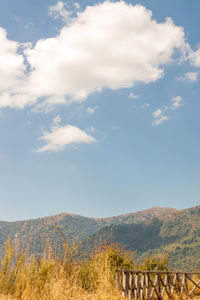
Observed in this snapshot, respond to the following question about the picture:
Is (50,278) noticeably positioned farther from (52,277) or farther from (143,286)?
(143,286)

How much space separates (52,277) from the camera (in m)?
8.38

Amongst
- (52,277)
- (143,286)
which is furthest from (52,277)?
(143,286)

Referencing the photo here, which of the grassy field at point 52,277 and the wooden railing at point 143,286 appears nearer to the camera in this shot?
the grassy field at point 52,277

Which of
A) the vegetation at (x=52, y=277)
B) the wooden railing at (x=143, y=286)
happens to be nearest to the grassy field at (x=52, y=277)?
the vegetation at (x=52, y=277)

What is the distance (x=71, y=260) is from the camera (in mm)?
9320

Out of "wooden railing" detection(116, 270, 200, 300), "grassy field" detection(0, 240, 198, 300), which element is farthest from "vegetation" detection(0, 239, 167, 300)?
"wooden railing" detection(116, 270, 200, 300)

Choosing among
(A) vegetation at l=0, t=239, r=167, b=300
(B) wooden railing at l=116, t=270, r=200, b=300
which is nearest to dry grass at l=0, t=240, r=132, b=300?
(A) vegetation at l=0, t=239, r=167, b=300

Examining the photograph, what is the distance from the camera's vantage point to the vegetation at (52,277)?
7.79 meters

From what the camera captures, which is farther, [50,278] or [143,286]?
[143,286]

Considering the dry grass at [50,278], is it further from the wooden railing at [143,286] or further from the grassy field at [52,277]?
the wooden railing at [143,286]

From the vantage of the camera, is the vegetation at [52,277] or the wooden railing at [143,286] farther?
the wooden railing at [143,286]

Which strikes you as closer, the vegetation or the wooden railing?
the vegetation

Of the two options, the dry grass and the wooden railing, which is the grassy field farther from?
the wooden railing

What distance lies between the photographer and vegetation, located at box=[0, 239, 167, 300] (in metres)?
7.79
